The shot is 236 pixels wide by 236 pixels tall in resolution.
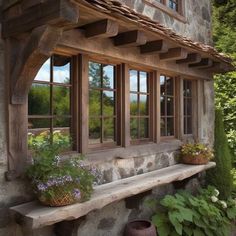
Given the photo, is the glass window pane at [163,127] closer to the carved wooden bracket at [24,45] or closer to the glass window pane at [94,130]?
the glass window pane at [94,130]

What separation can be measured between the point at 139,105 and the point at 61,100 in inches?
55.2

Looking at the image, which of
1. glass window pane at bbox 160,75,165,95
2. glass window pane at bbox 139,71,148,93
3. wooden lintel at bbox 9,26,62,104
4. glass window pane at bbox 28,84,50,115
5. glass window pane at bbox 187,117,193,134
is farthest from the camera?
glass window pane at bbox 187,117,193,134

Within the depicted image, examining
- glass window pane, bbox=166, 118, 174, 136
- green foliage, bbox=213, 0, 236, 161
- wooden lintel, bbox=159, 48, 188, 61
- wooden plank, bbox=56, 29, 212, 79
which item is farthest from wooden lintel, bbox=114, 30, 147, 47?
green foliage, bbox=213, 0, 236, 161

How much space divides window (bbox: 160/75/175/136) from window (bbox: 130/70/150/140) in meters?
0.43

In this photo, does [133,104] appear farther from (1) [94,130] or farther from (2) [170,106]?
(2) [170,106]

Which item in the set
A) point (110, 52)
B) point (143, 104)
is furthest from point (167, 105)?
point (110, 52)

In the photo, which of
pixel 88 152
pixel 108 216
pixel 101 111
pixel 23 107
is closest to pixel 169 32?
pixel 101 111

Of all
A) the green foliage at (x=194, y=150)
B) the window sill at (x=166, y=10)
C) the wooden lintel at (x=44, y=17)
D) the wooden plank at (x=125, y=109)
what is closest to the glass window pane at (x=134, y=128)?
the wooden plank at (x=125, y=109)

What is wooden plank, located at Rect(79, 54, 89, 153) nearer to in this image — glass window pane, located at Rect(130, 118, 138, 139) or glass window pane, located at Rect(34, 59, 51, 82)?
glass window pane, located at Rect(34, 59, 51, 82)

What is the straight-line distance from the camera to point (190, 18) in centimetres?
555

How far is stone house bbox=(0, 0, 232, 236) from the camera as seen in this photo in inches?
99.3

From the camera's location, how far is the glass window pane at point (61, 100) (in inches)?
126

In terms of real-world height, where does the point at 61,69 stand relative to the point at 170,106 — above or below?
above

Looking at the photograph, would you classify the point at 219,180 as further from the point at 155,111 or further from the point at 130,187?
the point at 130,187
